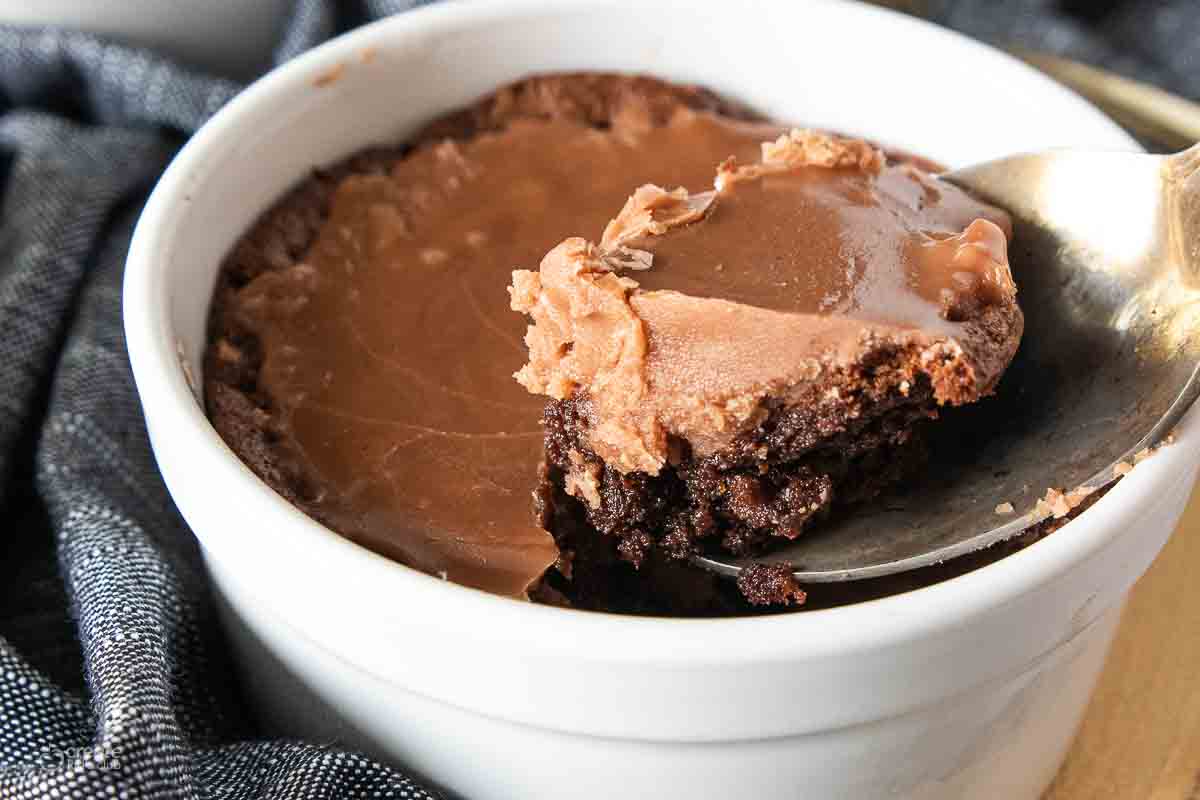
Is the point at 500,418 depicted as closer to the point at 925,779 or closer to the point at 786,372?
the point at 786,372

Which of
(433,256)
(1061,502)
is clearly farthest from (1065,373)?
(433,256)

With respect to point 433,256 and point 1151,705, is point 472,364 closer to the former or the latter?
point 433,256

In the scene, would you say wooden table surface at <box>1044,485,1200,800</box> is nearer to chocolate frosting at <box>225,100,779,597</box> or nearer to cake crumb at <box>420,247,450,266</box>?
chocolate frosting at <box>225,100,779,597</box>

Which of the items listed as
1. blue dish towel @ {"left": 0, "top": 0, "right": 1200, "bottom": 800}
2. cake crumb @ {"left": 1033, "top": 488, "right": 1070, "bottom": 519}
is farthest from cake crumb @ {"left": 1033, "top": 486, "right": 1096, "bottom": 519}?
blue dish towel @ {"left": 0, "top": 0, "right": 1200, "bottom": 800}

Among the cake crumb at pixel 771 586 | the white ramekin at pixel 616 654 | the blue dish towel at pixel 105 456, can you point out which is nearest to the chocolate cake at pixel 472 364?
the cake crumb at pixel 771 586

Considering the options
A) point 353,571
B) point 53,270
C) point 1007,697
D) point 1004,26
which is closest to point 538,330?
point 353,571
